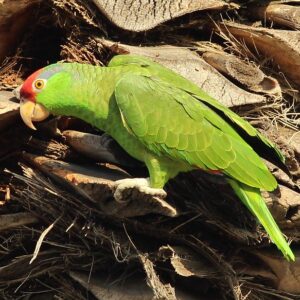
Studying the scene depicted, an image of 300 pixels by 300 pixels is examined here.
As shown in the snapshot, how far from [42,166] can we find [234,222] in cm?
86

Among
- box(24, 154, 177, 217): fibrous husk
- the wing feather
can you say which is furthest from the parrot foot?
the wing feather

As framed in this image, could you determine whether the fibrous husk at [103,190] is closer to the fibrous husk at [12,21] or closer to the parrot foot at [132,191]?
the parrot foot at [132,191]

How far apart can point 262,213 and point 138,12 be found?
1055mm

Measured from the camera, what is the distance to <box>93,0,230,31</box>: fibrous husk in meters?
3.56

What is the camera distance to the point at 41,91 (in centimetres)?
339

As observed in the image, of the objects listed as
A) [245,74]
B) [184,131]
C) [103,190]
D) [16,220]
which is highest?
[245,74]

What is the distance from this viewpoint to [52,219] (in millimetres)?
3594

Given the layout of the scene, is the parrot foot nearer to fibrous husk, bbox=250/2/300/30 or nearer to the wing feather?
the wing feather

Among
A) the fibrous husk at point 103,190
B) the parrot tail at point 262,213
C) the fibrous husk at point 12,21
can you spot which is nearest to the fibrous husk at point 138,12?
the fibrous husk at point 12,21

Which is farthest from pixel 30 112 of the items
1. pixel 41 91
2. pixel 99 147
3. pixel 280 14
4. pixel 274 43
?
pixel 280 14

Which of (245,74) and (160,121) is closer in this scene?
(160,121)

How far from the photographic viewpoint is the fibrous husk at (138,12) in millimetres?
3562

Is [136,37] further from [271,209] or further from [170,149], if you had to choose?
[271,209]

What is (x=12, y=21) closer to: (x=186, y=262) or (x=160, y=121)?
(x=160, y=121)
